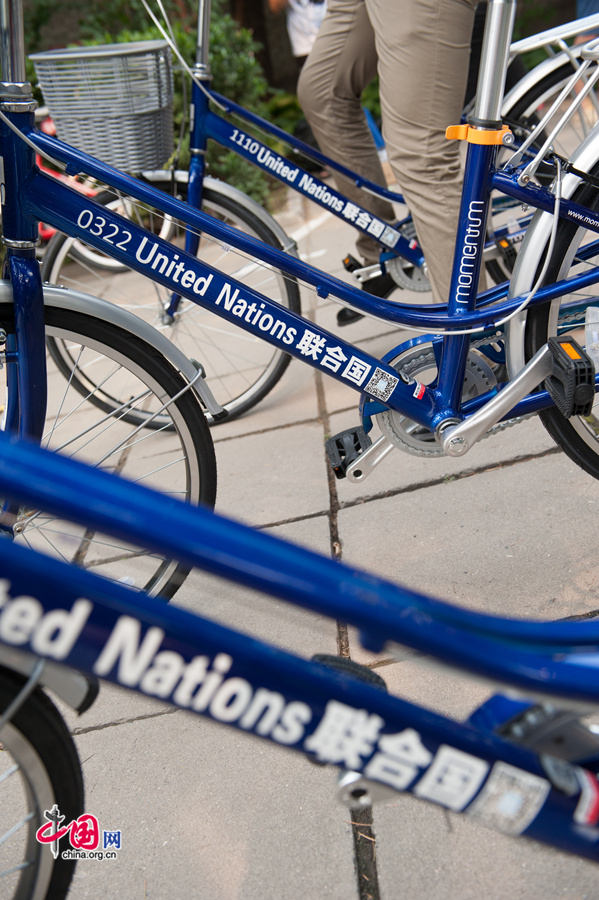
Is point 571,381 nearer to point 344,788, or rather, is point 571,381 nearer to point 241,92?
point 344,788

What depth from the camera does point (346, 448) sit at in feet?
6.59

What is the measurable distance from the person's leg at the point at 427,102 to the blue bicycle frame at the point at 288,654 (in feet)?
4.76

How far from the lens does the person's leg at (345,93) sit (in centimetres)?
274

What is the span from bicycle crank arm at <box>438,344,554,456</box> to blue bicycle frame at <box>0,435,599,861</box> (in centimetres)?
83

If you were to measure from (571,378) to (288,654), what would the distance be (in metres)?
1.06

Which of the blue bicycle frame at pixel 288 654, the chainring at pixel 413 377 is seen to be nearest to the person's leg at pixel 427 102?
the chainring at pixel 413 377

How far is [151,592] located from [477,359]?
912mm

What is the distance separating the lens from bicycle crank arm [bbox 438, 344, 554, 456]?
180 cm

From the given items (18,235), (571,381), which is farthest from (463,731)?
(18,235)

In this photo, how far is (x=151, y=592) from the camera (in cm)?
192

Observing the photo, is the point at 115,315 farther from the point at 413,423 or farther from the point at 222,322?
the point at 222,322

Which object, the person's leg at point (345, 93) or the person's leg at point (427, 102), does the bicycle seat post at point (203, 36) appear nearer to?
the person's leg at point (345, 93)

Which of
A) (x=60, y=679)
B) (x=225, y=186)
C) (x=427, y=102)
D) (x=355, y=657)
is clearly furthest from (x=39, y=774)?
(x=225, y=186)

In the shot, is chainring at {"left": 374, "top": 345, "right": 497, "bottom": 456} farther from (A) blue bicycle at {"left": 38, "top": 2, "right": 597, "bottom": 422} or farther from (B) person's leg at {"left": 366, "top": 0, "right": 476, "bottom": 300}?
(B) person's leg at {"left": 366, "top": 0, "right": 476, "bottom": 300}
